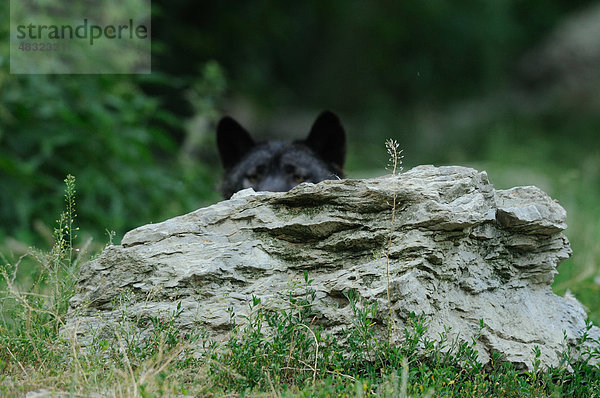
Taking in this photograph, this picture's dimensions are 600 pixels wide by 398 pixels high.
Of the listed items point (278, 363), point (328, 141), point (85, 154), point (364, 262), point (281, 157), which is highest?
point (85, 154)

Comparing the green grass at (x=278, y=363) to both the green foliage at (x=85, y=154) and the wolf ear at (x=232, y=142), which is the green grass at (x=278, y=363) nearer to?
the wolf ear at (x=232, y=142)

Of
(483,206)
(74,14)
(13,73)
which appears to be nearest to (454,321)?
(483,206)

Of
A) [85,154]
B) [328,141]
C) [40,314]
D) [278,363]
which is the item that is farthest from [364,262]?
[85,154]

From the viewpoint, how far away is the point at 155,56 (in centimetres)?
1436

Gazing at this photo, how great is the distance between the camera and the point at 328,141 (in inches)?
238

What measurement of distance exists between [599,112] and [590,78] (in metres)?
1.30

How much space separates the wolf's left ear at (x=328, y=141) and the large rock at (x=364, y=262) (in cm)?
245

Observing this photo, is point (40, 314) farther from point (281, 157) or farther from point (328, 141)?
point (328, 141)

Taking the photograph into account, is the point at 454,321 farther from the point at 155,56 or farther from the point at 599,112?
the point at 599,112

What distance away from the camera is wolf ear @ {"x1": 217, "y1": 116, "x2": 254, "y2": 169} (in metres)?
6.24

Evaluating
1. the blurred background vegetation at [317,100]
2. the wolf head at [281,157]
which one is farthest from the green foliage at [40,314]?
the blurred background vegetation at [317,100]

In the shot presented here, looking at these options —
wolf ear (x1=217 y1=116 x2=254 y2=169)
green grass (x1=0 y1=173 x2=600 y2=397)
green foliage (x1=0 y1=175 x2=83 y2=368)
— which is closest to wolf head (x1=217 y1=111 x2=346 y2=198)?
wolf ear (x1=217 y1=116 x2=254 y2=169)

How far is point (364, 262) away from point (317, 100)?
16161 millimetres

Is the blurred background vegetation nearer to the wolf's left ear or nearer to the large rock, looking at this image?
the wolf's left ear
